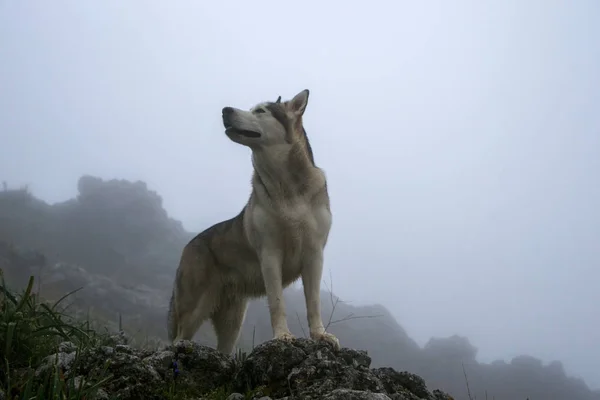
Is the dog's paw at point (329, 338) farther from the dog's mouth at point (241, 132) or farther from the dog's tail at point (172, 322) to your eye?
the dog's tail at point (172, 322)

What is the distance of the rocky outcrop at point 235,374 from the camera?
3.26 meters

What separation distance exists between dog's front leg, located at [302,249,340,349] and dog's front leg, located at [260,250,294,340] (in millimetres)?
316

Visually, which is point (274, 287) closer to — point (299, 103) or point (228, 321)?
point (228, 321)

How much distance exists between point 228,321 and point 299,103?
3253 millimetres

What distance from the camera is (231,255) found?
21.5 feet

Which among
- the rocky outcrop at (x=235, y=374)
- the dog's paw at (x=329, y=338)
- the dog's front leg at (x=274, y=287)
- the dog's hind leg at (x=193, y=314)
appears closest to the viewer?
the rocky outcrop at (x=235, y=374)

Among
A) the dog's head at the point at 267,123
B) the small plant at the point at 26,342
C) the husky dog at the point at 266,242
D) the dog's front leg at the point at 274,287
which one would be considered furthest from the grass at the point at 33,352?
the dog's head at the point at 267,123

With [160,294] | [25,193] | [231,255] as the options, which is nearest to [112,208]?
[25,193]

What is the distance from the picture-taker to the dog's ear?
20.5 ft

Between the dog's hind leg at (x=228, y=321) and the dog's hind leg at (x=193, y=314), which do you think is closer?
the dog's hind leg at (x=193, y=314)

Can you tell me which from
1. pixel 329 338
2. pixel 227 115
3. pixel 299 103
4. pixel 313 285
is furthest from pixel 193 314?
pixel 299 103

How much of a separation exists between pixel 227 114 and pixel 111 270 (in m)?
49.6

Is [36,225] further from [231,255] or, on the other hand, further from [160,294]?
[231,255]

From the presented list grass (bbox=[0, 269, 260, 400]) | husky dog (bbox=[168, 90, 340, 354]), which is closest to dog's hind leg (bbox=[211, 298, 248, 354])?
husky dog (bbox=[168, 90, 340, 354])
